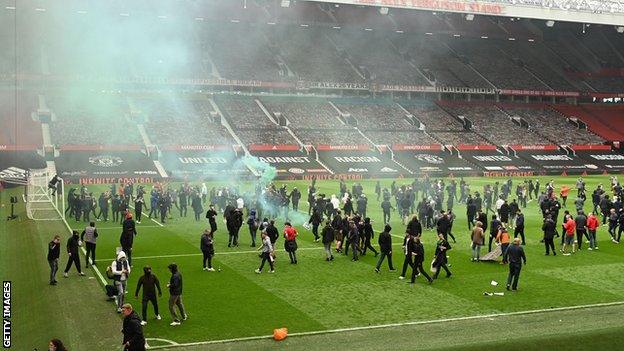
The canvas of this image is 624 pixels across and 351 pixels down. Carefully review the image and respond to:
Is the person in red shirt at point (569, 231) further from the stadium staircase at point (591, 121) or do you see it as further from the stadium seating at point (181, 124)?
the stadium staircase at point (591, 121)

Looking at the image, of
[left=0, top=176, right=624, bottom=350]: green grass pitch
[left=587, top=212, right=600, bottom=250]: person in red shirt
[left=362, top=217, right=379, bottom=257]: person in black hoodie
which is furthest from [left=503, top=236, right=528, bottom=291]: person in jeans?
[left=587, top=212, right=600, bottom=250]: person in red shirt

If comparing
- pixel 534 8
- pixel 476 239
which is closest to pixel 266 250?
pixel 476 239

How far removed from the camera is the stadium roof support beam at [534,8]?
59.5 m

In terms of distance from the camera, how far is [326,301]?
16.7m

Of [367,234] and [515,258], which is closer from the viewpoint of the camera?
[515,258]

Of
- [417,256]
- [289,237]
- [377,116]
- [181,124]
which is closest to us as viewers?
[417,256]

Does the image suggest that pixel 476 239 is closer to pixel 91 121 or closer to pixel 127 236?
pixel 127 236

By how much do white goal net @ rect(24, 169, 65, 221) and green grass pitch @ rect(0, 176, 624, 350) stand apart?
6.43 metres

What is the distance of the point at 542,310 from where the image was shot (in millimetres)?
16047

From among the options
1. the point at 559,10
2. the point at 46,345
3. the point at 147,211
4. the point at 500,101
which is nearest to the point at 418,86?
the point at 500,101

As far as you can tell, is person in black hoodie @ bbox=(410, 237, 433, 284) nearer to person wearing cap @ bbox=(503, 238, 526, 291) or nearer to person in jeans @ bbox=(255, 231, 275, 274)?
person wearing cap @ bbox=(503, 238, 526, 291)

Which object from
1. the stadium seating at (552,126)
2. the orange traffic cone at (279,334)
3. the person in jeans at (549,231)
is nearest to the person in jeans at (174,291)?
the orange traffic cone at (279,334)

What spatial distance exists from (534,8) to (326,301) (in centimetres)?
5372

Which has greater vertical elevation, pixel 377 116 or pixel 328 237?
pixel 377 116
